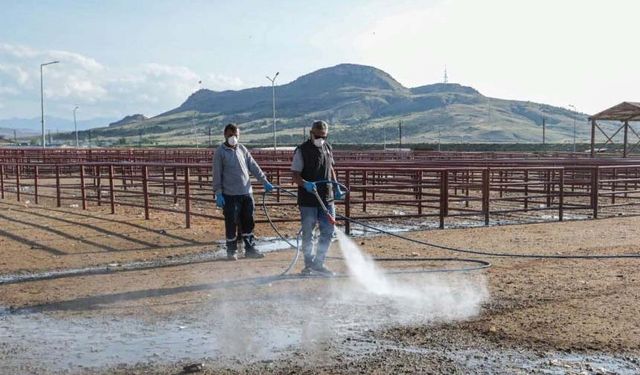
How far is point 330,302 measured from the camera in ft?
21.4

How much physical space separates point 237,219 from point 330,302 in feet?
8.81

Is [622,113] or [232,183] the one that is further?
[622,113]

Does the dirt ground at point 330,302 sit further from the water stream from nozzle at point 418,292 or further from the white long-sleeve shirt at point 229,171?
the white long-sleeve shirt at point 229,171

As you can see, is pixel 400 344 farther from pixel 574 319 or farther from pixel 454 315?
pixel 574 319

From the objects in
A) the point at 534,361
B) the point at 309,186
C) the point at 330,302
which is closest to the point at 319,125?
the point at 309,186

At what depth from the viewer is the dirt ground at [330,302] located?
4801 mm

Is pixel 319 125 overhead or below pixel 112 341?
overhead

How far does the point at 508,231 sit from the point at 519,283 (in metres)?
4.76

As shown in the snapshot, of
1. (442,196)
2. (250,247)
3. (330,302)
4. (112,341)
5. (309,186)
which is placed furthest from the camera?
(442,196)

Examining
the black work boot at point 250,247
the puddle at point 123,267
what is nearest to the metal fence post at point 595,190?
the puddle at point 123,267

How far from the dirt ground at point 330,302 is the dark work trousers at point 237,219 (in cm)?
29

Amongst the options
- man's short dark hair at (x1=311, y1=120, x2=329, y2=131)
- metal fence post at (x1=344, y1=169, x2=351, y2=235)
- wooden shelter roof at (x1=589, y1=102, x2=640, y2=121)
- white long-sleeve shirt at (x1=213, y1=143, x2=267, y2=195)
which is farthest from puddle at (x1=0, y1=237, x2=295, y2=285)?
wooden shelter roof at (x1=589, y1=102, x2=640, y2=121)

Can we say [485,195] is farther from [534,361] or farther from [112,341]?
[112,341]

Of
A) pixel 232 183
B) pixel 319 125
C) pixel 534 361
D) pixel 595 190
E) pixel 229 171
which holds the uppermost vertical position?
pixel 319 125
